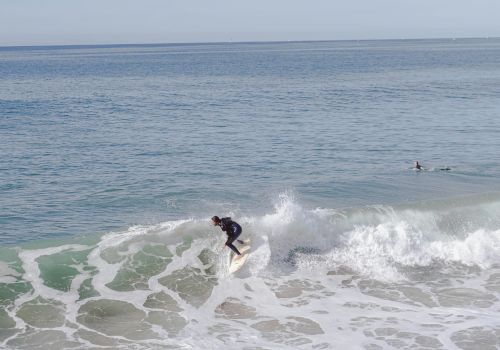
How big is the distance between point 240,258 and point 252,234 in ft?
6.05

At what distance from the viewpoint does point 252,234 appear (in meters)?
22.7

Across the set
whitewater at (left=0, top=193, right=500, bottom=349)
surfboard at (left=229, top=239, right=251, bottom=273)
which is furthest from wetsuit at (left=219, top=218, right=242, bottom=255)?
whitewater at (left=0, top=193, right=500, bottom=349)

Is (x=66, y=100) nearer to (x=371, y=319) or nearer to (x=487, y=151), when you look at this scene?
(x=487, y=151)

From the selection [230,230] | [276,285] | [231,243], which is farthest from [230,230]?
[276,285]

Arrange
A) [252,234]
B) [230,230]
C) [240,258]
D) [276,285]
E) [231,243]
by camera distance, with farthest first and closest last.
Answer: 1. [252,234]
2. [240,258]
3. [231,243]
4. [230,230]
5. [276,285]

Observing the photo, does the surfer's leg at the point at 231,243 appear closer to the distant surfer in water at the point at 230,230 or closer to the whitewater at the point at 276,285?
the distant surfer in water at the point at 230,230

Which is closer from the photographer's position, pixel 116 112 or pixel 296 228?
pixel 296 228

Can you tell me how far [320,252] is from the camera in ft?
73.4

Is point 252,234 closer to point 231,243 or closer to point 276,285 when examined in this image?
point 231,243

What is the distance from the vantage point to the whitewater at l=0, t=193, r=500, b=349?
1628cm

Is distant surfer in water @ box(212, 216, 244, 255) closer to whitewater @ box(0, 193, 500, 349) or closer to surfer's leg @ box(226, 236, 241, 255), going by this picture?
surfer's leg @ box(226, 236, 241, 255)

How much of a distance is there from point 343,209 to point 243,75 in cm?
7714

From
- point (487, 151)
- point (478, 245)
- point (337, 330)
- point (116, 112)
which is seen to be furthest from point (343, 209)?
point (116, 112)

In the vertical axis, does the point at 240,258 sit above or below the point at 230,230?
below
